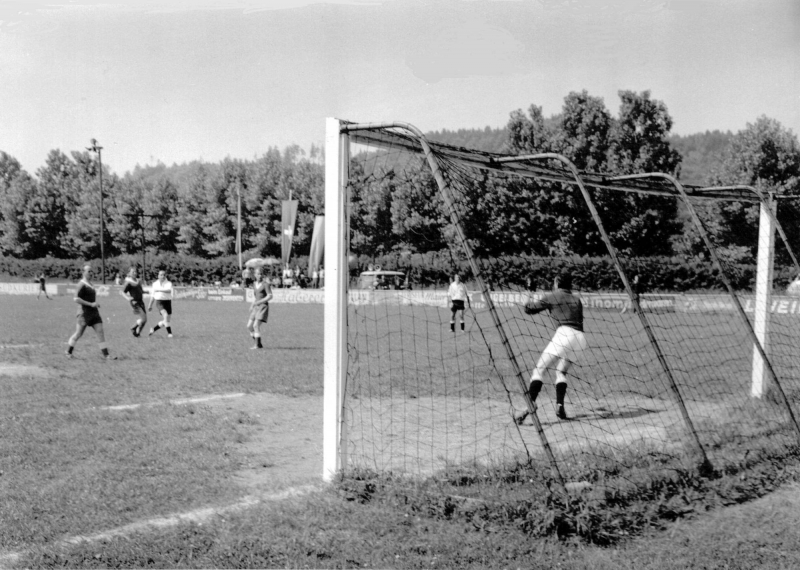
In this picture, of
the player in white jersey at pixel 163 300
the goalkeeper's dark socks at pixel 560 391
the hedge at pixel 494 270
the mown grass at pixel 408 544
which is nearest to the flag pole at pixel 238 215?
the hedge at pixel 494 270

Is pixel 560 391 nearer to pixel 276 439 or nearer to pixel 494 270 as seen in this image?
pixel 276 439

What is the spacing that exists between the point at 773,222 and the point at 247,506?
26.1 ft

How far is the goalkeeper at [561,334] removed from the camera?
834 centimetres

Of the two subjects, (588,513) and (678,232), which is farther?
(678,232)

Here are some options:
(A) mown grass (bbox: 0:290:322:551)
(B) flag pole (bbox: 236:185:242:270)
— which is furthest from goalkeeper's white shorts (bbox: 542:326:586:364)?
(B) flag pole (bbox: 236:185:242:270)

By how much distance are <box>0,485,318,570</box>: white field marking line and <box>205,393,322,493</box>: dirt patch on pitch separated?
19cm

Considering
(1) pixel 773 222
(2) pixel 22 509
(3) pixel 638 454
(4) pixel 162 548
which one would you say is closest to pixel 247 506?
(4) pixel 162 548

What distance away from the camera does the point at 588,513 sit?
475cm

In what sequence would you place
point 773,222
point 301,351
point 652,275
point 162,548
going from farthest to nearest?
point 652,275 → point 301,351 → point 773,222 → point 162,548

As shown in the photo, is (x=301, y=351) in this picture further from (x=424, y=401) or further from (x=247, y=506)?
(x=247, y=506)

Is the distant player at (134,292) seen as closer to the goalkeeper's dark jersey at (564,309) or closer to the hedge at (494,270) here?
the hedge at (494,270)

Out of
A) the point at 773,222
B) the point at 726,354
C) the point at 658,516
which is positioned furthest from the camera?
the point at 726,354

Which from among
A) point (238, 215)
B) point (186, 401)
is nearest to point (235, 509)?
point (186, 401)

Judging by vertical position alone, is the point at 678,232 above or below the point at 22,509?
above
